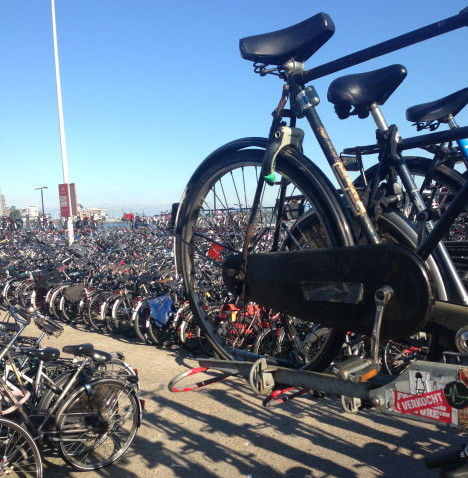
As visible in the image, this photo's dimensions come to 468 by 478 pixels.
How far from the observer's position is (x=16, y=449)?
329 cm

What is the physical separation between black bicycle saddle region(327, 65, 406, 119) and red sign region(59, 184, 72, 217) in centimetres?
1250

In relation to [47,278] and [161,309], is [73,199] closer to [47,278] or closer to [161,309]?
[47,278]

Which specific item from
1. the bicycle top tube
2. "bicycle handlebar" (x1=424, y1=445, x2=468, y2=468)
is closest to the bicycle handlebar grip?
"bicycle handlebar" (x1=424, y1=445, x2=468, y2=468)

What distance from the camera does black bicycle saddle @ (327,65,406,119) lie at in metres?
1.81

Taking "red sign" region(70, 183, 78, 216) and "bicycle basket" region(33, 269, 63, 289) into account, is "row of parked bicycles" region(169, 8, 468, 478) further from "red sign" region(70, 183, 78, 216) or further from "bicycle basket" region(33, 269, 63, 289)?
"red sign" region(70, 183, 78, 216)

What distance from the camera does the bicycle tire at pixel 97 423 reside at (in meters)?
3.62

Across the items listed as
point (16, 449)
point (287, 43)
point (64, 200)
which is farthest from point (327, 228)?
point (64, 200)

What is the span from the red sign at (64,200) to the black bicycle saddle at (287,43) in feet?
40.6

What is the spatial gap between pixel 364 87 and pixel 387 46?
30cm

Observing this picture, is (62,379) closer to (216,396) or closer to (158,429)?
(158,429)

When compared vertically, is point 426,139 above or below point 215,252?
above

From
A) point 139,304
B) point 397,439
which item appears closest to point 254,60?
point 397,439

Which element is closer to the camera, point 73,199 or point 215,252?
point 215,252

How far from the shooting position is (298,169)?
1.71 metres
